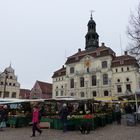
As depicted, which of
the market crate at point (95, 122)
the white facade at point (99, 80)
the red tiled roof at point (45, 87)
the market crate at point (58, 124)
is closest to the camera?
the market crate at point (95, 122)

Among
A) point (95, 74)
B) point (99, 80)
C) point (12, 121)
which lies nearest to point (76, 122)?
point (12, 121)

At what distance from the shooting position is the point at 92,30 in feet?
193

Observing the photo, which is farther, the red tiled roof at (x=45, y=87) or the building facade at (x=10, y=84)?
the red tiled roof at (x=45, y=87)

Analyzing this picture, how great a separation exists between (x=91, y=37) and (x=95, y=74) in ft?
37.5

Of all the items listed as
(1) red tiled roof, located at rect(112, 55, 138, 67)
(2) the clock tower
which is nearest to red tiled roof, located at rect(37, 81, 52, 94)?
(2) the clock tower

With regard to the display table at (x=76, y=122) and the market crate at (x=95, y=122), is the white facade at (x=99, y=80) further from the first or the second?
the market crate at (x=95, y=122)

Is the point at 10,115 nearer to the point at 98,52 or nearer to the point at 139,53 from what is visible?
the point at 139,53

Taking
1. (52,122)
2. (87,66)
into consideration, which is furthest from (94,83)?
(52,122)

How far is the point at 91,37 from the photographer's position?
58.3 m

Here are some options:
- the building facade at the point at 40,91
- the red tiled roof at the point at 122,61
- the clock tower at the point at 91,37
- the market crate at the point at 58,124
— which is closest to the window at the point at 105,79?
the red tiled roof at the point at 122,61

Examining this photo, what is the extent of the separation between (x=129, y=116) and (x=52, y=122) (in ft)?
22.3

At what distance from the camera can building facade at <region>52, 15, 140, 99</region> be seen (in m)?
49.5

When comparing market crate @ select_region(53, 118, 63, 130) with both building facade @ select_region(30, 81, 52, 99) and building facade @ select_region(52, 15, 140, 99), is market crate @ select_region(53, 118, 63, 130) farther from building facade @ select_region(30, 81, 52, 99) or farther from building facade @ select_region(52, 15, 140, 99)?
building facade @ select_region(30, 81, 52, 99)

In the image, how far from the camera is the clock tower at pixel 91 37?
191 feet
